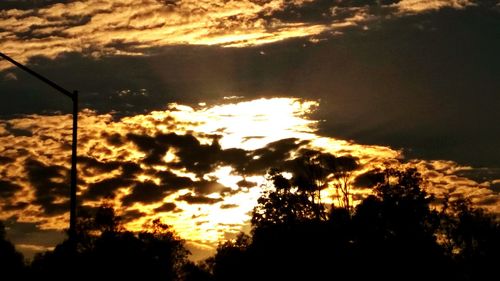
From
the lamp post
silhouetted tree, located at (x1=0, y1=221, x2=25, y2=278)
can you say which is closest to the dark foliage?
silhouetted tree, located at (x1=0, y1=221, x2=25, y2=278)

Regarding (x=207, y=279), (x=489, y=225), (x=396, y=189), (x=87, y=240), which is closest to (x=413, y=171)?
(x=396, y=189)

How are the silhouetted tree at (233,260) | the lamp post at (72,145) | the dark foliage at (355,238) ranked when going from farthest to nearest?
1. the silhouetted tree at (233,260)
2. the dark foliage at (355,238)
3. the lamp post at (72,145)

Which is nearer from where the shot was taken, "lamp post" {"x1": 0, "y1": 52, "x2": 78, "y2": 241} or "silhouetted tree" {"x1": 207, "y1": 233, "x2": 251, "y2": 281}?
"lamp post" {"x1": 0, "y1": 52, "x2": 78, "y2": 241}

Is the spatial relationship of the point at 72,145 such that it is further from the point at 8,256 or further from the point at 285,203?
the point at 8,256

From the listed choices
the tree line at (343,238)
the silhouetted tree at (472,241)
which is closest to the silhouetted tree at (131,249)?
the tree line at (343,238)

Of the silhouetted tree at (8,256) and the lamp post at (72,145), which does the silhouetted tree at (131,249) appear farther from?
the lamp post at (72,145)

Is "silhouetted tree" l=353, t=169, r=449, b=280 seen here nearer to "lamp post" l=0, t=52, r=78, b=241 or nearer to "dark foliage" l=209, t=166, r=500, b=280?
"dark foliage" l=209, t=166, r=500, b=280

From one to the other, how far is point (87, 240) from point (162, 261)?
2520cm

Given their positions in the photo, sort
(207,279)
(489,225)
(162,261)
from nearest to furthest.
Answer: (489,225), (162,261), (207,279)

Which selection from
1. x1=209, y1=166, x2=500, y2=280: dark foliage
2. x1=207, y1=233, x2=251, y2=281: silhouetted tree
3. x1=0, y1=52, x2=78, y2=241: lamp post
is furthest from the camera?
x1=207, y1=233, x2=251, y2=281: silhouetted tree

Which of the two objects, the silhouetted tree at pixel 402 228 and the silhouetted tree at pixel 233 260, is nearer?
the silhouetted tree at pixel 402 228

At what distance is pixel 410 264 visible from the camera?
73.9 meters

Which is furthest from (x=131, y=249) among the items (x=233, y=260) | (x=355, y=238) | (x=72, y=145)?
(x=72, y=145)

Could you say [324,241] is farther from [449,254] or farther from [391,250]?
[449,254]
